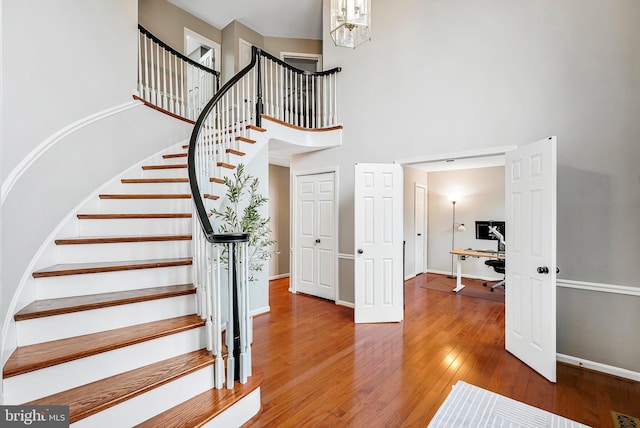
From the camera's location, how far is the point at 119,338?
1728 mm

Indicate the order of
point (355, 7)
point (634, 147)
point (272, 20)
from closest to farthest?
point (355, 7) < point (634, 147) < point (272, 20)

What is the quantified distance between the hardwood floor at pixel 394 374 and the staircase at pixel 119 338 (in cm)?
50

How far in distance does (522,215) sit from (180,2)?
239 inches

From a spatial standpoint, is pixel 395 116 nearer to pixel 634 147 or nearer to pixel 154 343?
pixel 634 147

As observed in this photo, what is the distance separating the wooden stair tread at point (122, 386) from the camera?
141cm

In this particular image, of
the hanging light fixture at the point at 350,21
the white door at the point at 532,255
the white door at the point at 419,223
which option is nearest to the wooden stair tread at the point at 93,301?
the hanging light fixture at the point at 350,21

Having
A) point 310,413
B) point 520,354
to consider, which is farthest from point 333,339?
point 520,354

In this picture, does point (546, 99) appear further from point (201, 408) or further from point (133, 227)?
point (133, 227)

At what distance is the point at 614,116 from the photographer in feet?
8.55

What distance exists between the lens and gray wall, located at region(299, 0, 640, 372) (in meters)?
2.58

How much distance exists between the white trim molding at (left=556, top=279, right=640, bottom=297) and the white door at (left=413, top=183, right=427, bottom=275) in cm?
389

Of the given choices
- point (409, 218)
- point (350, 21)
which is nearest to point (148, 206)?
point (350, 21)

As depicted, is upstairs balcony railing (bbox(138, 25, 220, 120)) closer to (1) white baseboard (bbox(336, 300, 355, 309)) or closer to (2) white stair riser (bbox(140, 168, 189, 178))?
(2) white stair riser (bbox(140, 168, 189, 178))

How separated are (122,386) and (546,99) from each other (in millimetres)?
4152
